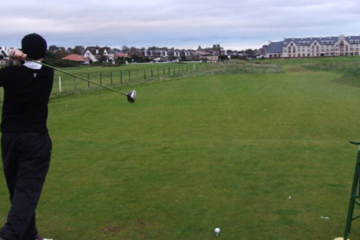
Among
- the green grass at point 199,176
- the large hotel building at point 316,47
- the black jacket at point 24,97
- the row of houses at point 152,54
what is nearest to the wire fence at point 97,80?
the green grass at point 199,176

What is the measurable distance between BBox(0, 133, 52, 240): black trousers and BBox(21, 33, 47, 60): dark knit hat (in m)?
0.80

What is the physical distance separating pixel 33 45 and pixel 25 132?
0.88 m

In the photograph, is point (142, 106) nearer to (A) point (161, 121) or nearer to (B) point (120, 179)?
(A) point (161, 121)

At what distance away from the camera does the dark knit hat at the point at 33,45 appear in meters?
5.04

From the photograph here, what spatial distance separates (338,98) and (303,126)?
10218 mm

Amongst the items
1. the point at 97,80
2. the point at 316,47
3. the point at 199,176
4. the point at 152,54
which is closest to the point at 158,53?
the point at 152,54

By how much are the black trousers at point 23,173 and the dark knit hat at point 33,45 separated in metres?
0.80

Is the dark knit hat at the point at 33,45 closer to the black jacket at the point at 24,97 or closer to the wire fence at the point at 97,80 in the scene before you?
the black jacket at the point at 24,97

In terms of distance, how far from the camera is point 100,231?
6.29 meters

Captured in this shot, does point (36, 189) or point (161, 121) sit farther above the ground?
point (36, 189)

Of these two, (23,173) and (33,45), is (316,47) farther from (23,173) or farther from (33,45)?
(23,173)

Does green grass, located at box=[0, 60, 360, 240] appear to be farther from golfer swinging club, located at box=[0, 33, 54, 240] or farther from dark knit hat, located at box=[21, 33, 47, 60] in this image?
dark knit hat, located at box=[21, 33, 47, 60]

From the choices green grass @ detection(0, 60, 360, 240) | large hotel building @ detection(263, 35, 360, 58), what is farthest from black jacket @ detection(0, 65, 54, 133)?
large hotel building @ detection(263, 35, 360, 58)

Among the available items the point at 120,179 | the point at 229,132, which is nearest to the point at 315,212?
the point at 120,179
